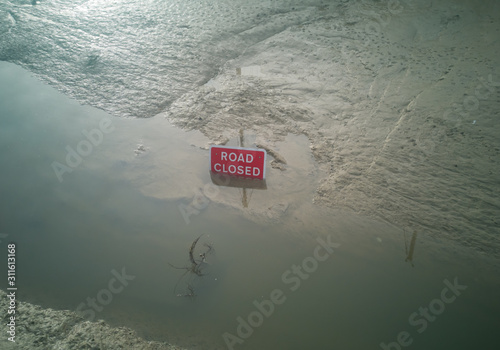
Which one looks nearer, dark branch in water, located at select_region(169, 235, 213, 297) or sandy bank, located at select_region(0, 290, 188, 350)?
sandy bank, located at select_region(0, 290, 188, 350)

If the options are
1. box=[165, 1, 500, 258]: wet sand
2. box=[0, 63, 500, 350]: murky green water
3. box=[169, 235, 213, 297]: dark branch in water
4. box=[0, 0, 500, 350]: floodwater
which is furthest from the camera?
box=[165, 1, 500, 258]: wet sand

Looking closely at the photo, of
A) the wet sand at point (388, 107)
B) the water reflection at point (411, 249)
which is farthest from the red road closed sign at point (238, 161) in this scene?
the water reflection at point (411, 249)

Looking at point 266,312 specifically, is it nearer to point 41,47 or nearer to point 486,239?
point 486,239

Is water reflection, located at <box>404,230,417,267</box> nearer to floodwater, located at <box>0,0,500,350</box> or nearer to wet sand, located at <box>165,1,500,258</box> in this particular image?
floodwater, located at <box>0,0,500,350</box>

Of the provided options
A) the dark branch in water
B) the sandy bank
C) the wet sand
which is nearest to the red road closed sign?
the wet sand

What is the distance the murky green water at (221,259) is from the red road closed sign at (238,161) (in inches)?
7.8

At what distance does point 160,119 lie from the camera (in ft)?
15.0

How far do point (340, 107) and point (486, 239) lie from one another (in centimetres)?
226

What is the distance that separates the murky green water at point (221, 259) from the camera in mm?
2559

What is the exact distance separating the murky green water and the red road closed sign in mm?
198

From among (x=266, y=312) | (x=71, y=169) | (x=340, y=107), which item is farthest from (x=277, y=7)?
(x=266, y=312)

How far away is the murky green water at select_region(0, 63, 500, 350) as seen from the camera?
2.56 metres

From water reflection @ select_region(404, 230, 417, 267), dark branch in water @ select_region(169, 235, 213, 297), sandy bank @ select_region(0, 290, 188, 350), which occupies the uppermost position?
water reflection @ select_region(404, 230, 417, 267)

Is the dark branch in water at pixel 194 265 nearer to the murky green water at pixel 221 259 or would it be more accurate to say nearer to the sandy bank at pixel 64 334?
the murky green water at pixel 221 259
